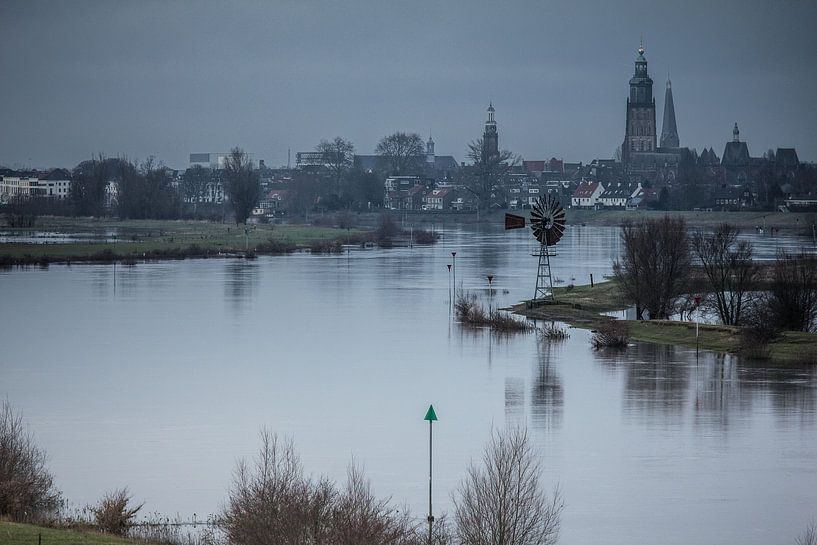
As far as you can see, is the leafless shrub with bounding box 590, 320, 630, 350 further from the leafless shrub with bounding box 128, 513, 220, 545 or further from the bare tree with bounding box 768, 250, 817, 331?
the leafless shrub with bounding box 128, 513, 220, 545

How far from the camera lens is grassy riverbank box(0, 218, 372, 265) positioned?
81250 millimetres

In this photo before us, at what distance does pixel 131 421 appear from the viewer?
2889 centimetres

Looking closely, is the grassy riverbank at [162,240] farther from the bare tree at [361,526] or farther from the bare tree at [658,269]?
the bare tree at [361,526]

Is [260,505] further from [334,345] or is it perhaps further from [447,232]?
[447,232]

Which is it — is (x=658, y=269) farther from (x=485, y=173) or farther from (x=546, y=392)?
(x=485, y=173)

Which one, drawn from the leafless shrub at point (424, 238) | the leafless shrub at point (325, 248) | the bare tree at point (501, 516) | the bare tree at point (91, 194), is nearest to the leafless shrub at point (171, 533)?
the bare tree at point (501, 516)

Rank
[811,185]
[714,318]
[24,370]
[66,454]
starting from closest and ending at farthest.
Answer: [66,454]
[24,370]
[714,318]
[811,185]

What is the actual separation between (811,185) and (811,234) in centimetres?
5932

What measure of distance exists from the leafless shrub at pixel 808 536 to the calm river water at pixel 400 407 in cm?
Result: 26

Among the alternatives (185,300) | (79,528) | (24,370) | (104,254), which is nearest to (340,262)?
(104,254)

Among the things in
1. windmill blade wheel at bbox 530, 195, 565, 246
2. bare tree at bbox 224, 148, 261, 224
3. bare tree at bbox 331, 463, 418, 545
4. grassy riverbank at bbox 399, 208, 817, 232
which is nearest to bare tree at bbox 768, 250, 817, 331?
windmill blade wheel at bbox 530, 195, 565, 246

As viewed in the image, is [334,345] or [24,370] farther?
[334,345]

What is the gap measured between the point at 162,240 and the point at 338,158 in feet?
284

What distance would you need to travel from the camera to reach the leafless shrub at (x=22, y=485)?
19.0 meters
